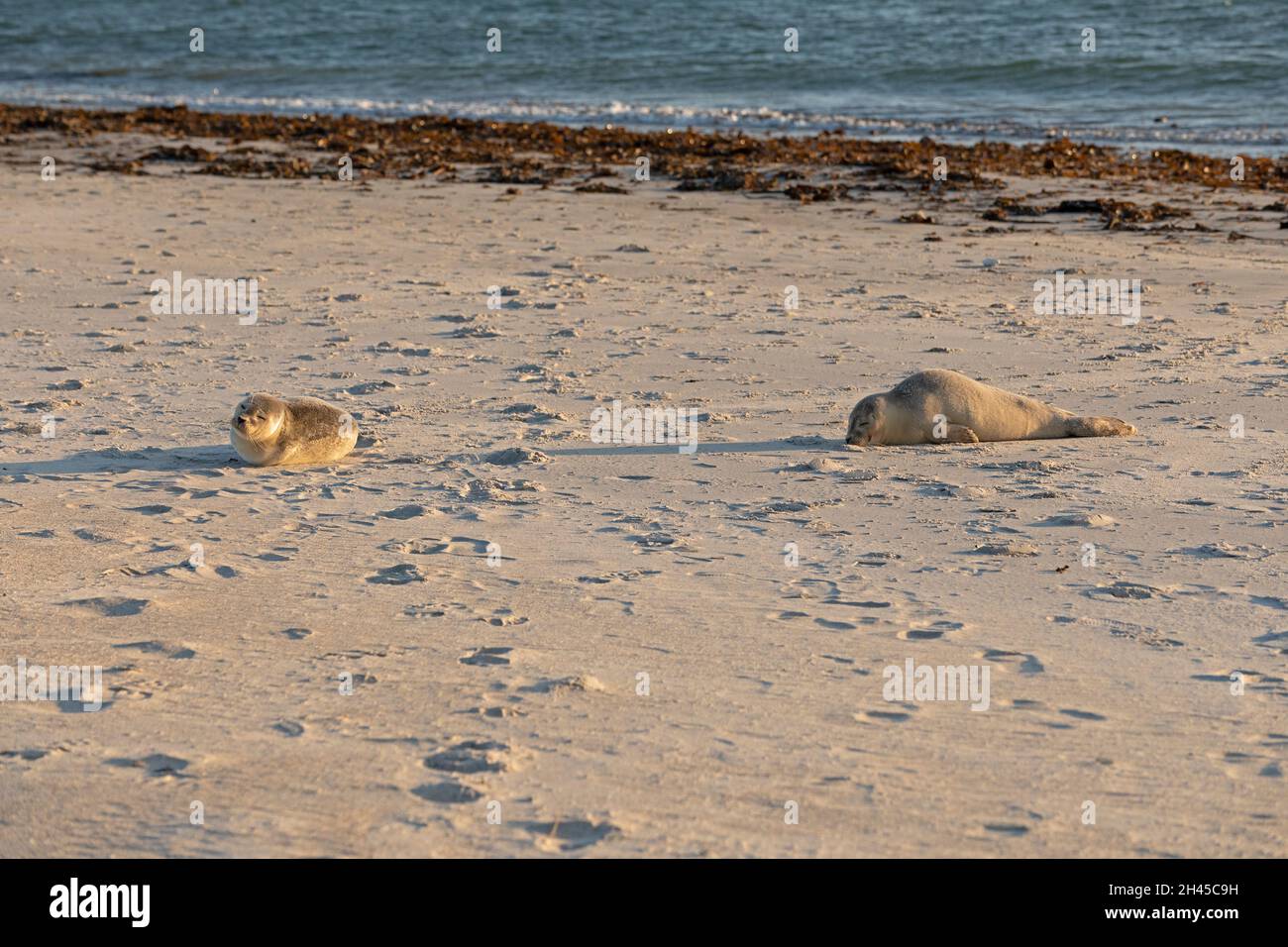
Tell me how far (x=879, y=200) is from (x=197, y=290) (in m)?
6.57

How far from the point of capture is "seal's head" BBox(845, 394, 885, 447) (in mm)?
6535

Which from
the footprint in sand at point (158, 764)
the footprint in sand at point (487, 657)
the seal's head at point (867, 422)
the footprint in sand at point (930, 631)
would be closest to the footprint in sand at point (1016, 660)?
the footprint in sand at point (930, 631)

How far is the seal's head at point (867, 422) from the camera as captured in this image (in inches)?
257

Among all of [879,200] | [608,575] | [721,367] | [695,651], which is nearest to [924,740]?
[695,651]

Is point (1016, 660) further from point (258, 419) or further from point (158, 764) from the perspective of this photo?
point (258, 419)

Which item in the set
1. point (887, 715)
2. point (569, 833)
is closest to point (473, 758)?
point (569, 833)

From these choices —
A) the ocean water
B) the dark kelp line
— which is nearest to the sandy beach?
the dark kelp line

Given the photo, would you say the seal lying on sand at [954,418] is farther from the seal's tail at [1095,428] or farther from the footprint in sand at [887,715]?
the footprint in sand at [887,715]

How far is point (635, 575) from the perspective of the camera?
504 cm

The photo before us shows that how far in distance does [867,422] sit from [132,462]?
9.81ft

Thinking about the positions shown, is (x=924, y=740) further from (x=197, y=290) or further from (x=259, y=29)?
(x=259, y=29)

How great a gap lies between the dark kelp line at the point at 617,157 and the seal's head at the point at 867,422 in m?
7.39

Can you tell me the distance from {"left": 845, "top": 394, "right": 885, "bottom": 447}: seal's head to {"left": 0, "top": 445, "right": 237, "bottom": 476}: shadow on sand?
2.50 meters

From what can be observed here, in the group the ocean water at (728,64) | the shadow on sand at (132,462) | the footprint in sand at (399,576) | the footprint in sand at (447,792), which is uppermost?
the ocean water at (728,64)
